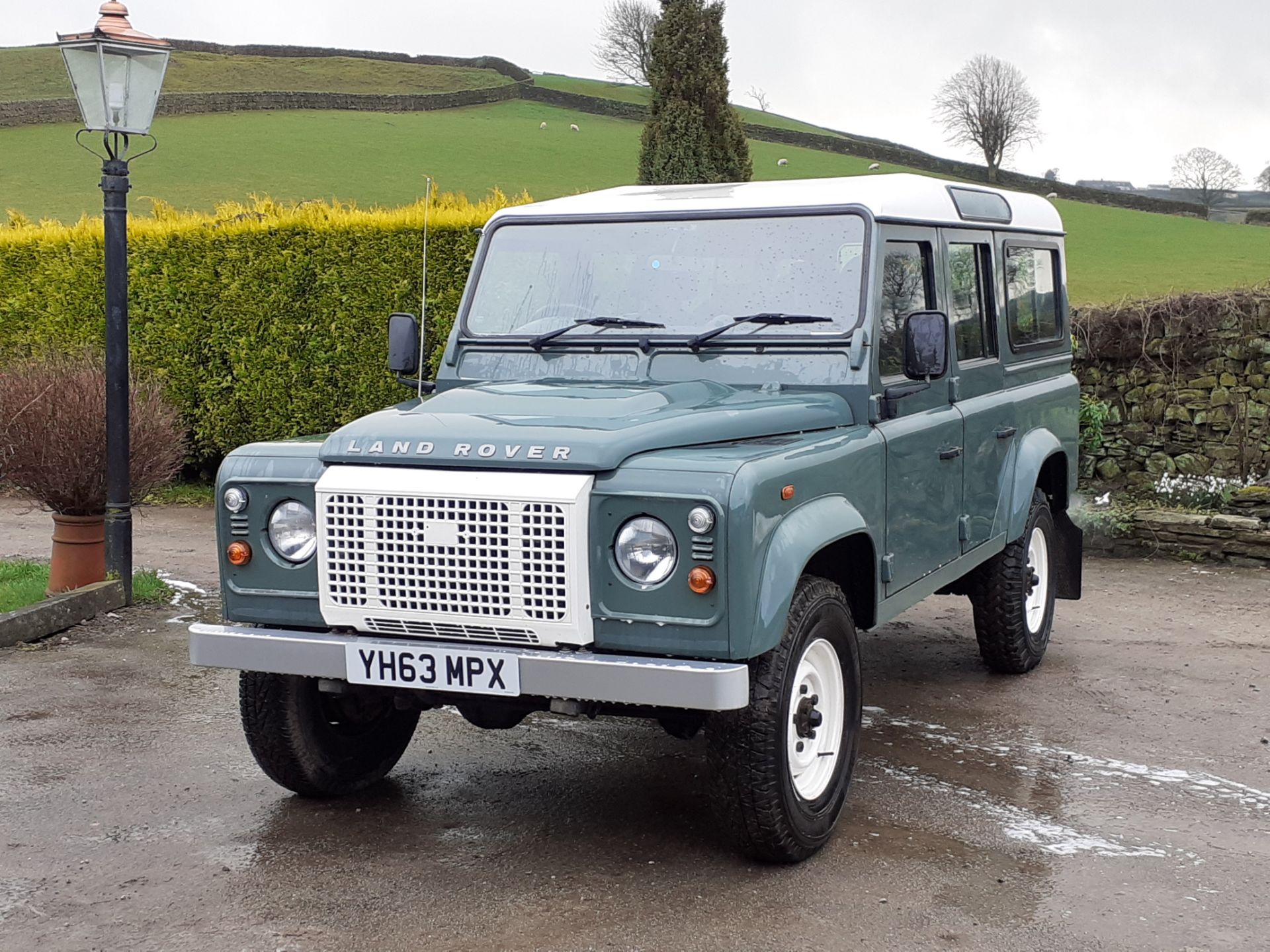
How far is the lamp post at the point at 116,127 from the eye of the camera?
7848mm

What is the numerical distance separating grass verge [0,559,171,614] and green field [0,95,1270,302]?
19.0 metres

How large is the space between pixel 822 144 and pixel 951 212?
164 ft

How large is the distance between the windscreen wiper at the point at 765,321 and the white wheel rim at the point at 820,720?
4.21ft

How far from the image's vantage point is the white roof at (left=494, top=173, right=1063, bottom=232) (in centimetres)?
542

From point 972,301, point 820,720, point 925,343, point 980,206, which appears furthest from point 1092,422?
point 820,720

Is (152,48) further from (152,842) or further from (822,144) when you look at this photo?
(822,144)

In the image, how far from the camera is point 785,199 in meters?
5.47

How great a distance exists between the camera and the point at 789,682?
4199 mm

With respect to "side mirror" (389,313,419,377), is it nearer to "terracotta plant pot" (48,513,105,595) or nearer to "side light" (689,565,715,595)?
"side light" (689,565,715,595)

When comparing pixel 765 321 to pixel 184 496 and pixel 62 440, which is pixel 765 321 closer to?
pixel 62 440

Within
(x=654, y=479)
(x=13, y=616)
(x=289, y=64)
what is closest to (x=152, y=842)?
(x=654, y=479)

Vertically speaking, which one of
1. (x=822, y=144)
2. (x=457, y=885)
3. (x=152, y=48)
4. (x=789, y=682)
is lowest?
(x=457, y=885)

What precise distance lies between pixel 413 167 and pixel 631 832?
38784 millimetres

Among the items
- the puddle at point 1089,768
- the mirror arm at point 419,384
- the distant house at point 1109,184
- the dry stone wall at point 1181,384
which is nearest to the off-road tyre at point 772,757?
the puddle at point 1089,768
